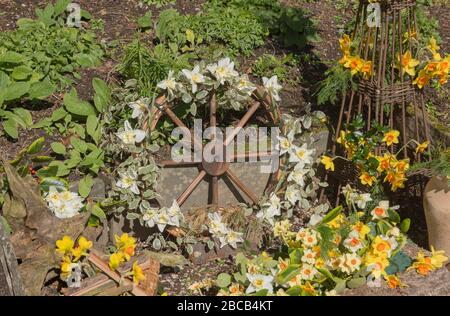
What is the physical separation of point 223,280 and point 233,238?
38 centimetres

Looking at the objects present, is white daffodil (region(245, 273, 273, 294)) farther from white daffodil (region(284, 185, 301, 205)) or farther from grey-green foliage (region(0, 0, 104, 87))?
grey-green foliage (region(0, 0, 104, 87))

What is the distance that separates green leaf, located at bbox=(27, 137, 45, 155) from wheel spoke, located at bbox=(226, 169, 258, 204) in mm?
1019

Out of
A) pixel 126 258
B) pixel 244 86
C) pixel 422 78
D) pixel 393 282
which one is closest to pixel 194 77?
pixel 244 86

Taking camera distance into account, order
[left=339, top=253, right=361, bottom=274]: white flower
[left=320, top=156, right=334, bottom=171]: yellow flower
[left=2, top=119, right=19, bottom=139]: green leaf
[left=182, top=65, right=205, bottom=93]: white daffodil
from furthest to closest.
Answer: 1. [left=320, top=156, right=334, bottom=171]: yellow flower
2. [left=2, top=119, right=19, bottom=139]: green leaf
3. [left=182, top=65, right=205, bottom=93]: white daffodil
4. [left=339, top=253, right=361, bottom=274]: white flower

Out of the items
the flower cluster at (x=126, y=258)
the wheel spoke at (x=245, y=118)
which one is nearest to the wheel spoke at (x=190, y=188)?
the wheel spoke at (x=245, y=118)

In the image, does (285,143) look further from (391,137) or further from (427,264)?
(427,264)

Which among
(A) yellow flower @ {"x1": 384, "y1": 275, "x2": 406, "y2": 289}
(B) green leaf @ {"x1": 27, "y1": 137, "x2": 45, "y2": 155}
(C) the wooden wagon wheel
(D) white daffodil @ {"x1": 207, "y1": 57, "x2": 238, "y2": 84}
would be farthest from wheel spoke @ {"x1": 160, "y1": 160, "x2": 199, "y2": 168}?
(A) yellow flower @ {"x1": 384, "y1": 275, "x2": 406, "y2": 289}

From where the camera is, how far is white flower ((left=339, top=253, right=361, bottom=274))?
3.70 m

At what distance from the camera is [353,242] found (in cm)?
377

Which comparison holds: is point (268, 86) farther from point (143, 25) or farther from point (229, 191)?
point (143, 25)

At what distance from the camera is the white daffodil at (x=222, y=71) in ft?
13.8

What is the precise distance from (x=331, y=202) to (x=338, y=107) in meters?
0.58

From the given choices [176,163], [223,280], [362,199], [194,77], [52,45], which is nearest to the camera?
[223,280]

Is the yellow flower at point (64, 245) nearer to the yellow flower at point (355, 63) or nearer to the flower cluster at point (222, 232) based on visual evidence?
the flower cluster at point (222, 232)
